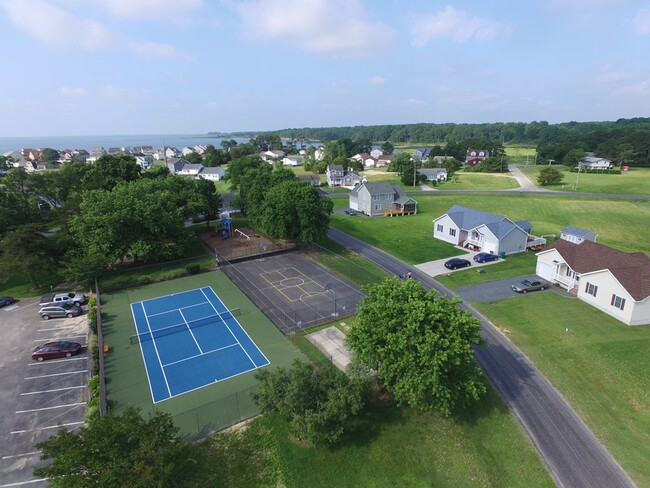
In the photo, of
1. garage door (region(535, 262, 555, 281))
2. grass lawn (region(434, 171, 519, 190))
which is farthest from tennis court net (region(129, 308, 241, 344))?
grass lawn (region(434, 171, 519, 190))

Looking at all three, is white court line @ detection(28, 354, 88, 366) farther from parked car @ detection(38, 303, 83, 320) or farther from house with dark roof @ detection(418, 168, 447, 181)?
house with dark roof @ detection(418, 168, 447, 181)

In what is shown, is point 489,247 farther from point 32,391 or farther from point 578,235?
point 32,391

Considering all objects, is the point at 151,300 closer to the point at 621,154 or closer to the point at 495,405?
the point at 495,405

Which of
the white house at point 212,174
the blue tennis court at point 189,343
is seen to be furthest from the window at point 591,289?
the white house at point 212,174

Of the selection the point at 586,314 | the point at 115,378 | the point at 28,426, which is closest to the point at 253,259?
the point at 115,378

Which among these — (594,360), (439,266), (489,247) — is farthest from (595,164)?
(594,360)

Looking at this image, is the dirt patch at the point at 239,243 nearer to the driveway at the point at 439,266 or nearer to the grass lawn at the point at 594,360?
the driveway at the point at 439,266
